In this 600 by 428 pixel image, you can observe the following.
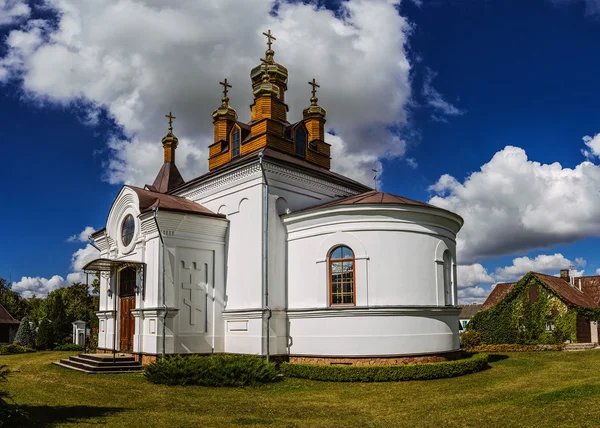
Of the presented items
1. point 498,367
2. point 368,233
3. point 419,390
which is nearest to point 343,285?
point 368,233

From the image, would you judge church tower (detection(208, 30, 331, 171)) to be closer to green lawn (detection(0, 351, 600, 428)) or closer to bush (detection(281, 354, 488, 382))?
bush (detection(281, 354, 488, 382))

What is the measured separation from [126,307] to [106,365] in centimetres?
322

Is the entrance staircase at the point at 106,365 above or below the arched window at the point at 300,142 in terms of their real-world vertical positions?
below

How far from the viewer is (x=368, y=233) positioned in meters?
16.1

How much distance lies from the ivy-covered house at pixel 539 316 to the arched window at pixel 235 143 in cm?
1785

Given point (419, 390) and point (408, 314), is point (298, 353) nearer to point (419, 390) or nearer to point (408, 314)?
point (408, 314)

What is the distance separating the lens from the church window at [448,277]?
1708cm

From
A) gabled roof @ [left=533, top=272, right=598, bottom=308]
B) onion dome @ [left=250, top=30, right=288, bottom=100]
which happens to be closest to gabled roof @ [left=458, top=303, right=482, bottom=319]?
gabled roof @ [left=533, top=272, right=598, bottom=308]

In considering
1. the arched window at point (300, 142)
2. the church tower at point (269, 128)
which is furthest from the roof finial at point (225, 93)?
the arched window at point (300, 142)

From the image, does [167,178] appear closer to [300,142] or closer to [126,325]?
[300,142]

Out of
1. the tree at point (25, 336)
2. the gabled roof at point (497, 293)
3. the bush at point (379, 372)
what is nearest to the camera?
the bush at point (379, 372)

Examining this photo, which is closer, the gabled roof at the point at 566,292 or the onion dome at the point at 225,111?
the onion dome at the point at 225,111

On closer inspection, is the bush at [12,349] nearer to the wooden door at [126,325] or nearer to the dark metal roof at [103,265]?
the wooden door at [126,325]

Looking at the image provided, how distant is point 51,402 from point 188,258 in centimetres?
725
